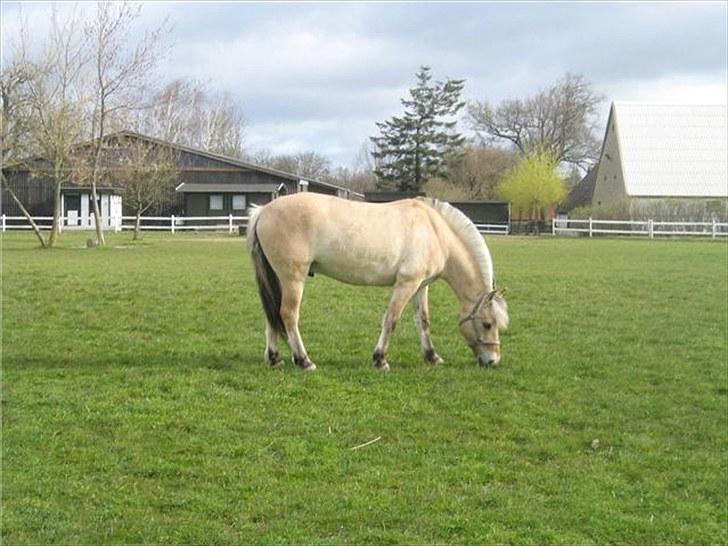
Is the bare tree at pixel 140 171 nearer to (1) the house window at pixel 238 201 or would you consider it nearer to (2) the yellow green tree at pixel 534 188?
(1) the house window at pixel 238 201

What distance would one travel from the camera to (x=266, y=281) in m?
8.52

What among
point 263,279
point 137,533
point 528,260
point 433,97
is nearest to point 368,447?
point 137,533

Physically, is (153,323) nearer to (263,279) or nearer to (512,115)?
(263,279)

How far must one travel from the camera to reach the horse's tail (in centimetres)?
850

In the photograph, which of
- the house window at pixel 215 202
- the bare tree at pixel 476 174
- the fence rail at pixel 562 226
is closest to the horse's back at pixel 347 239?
the fence rail at pixel 562 226

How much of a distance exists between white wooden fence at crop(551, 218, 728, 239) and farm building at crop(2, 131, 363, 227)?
17.3 meters

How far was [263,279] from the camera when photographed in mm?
8516

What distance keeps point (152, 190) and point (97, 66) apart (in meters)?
10.0

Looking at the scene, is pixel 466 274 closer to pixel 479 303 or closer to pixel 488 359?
pixel 479 303

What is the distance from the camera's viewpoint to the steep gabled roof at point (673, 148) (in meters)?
54.5

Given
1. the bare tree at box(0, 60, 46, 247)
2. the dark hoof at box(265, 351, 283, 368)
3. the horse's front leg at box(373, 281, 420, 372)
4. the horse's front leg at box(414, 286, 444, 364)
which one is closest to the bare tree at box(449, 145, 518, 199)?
the bare tree at box(0, 60, 46, 247)

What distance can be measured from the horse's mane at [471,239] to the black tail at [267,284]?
1.85 metres

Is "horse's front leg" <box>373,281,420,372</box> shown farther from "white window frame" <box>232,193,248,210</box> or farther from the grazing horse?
"white window frame" <box>232,193,248,210</box>

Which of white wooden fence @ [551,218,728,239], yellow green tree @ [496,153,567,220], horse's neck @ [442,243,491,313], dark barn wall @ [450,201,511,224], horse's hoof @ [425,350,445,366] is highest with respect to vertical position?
yellow green tree @ [496,153,567,220]
